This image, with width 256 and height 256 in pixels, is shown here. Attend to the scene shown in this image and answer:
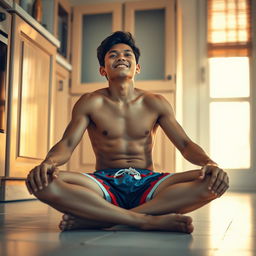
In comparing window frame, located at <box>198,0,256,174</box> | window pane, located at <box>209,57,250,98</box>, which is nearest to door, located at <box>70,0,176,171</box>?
window frame, located at <box>198,0,256,174</box>

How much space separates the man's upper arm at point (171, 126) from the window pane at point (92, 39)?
2963mm

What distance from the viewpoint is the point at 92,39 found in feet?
15.8

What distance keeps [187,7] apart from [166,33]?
77 centimetres

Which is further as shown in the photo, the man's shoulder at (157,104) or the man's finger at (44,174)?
the man's shoulder at (157,104)

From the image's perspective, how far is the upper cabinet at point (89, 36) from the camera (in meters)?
4.64

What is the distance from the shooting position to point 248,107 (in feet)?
16.6

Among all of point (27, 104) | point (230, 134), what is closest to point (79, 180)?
point (27, 104)

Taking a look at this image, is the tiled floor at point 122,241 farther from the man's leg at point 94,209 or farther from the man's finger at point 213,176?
the man's finger at point 213,176

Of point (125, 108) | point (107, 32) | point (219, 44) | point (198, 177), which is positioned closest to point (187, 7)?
point (219, 44)

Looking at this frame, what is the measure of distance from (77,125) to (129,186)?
318mm

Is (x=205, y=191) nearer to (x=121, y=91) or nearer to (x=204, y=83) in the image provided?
(x=121, y=91)

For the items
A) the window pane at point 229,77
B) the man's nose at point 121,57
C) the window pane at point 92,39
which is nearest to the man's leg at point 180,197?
the man's nose at point 121,57

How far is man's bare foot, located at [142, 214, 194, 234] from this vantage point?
4.49 feet

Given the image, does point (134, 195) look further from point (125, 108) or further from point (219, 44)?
point (219, 44)
